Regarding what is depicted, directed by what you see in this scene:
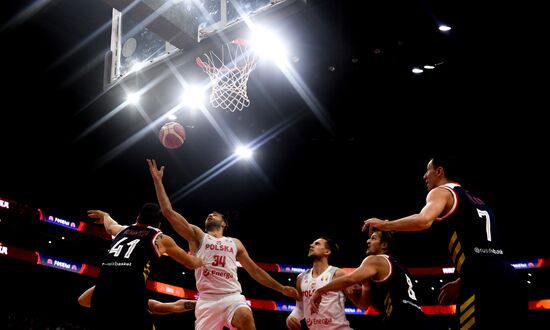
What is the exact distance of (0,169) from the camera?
432 inches

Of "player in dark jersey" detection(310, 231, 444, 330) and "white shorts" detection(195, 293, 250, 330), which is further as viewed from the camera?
"white shorts" detection(195, 293, 250, 330)

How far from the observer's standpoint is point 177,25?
5922mm

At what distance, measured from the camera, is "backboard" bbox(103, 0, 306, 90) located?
570 centimetres

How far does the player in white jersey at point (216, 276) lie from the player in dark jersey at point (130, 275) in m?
0.38

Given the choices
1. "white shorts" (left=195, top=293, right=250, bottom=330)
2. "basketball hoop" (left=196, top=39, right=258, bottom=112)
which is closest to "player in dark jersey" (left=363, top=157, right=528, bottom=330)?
"white shorts" (left=195, top=293, right=250, bottom=330)

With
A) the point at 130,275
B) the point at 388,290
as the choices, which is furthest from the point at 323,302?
the point at 130,275

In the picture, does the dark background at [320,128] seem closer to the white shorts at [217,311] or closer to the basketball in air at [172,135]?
the basketball in air at [172,135]

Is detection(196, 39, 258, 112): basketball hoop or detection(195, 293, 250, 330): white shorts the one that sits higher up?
detection(196, 39, 258, 112): basketball hoop

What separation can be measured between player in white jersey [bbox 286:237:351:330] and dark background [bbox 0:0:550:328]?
11.9ft

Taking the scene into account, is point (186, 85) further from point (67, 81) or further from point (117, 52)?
point (67, 81)

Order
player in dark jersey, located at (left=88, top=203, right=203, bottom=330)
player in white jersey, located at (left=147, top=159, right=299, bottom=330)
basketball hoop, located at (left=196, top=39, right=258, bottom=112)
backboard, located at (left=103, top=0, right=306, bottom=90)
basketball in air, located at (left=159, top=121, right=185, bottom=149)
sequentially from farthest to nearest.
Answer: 1. basketball hoop, located at (left=196, top=39, right=258, bottom=112)
2. basketball in air, located at (left=159, top=121, right=185, bottom=149)
3. backboard, located at (left=103, top=0, right=306, bottom=90)
4. player in white jersey, located at (left=147, top=159, right=299, bottom=330)
5. player in dark jersey, located at (left=88, top=203, right=203, bottom=330)

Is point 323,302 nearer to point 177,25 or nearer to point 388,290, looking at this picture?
point 388,290

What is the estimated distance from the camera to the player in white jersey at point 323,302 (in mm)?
5262

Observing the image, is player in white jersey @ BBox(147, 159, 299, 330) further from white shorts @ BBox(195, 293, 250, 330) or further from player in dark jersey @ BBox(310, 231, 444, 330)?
player in dark jersey @ BBox(310, 231, 444, 330)
